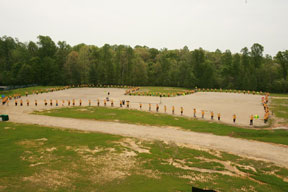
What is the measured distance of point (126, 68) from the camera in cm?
8944

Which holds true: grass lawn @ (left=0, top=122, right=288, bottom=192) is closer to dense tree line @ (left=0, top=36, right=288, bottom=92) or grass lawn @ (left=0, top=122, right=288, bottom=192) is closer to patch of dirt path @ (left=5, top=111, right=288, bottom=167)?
patch of dirt path @ (left=5, top=111, right=288, bottom=167)

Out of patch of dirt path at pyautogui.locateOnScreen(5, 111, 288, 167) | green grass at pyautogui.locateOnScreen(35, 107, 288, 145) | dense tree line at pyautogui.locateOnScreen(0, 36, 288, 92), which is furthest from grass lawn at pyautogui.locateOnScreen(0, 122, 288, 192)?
dense tree line at pyautogui.locateOnScreen(0, 36, 288, 92)

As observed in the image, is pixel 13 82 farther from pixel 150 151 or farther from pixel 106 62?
pixel 150 151

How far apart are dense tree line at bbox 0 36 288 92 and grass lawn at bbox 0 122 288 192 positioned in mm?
66255

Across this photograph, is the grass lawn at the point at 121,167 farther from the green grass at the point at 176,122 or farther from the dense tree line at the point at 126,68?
the dense tree line at the point at 126,68

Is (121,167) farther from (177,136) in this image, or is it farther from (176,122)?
(176,122)

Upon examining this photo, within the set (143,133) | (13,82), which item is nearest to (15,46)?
(13,82)

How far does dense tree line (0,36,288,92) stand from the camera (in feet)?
253

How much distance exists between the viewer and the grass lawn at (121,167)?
11.6 meters

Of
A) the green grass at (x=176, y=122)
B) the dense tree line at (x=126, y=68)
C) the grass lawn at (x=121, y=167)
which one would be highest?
the dense tree line at (x=126, y=68)

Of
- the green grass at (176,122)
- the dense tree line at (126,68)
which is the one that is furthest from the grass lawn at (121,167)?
the dense tree line at (126,68)

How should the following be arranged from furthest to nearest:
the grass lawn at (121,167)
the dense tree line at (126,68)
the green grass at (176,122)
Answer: the dense tree line at (126,68)
the green grass at (176,122)
the grass lawn at (121,167)

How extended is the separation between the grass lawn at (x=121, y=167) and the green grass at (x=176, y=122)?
6.71 metres

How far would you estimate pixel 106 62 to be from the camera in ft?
283
